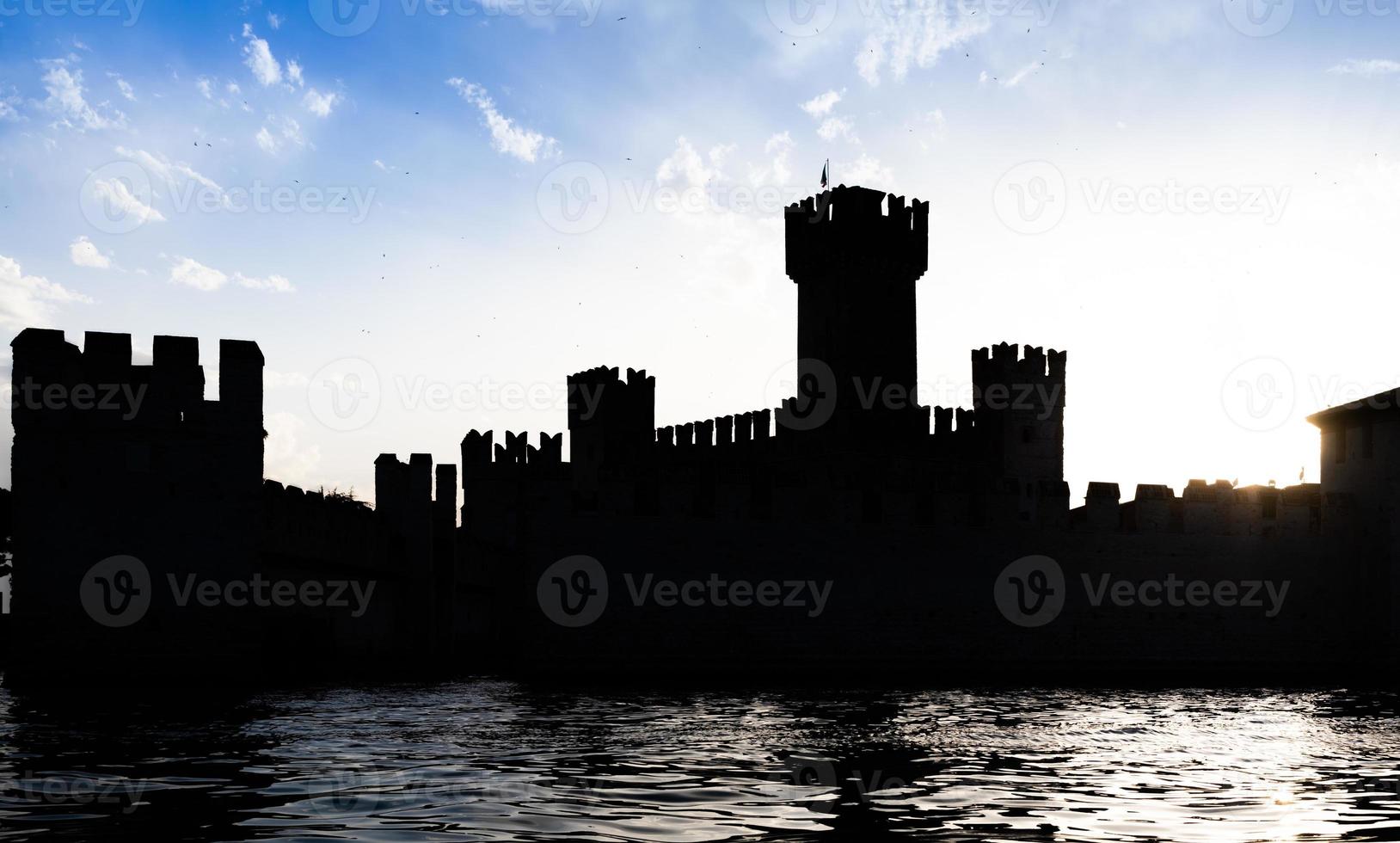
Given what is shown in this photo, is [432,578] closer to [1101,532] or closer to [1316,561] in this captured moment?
[1101,532]

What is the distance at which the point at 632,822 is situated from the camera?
9.11 m

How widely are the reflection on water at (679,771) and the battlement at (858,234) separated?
82.5ft

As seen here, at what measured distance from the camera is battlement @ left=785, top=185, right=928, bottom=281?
43.1 m

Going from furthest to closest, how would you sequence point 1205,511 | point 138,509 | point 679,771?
point 1205,511 < point 138,509 < point 679,771

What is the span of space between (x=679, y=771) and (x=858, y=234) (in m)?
32.8

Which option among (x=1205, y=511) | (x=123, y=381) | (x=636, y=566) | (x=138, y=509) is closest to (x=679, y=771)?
(x=138, y=509)

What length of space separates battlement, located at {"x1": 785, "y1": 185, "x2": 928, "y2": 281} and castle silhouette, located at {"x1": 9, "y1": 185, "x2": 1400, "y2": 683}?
578 inches

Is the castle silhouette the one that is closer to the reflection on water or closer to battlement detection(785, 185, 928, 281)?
the reflection on water

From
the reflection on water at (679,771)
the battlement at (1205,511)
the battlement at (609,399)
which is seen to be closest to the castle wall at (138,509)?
the reflection on water at (679,771)

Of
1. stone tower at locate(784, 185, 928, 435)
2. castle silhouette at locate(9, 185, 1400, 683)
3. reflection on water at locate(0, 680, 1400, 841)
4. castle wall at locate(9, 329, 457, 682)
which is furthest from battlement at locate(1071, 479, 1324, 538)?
castle wall at locate(9, 329, 457, 682)

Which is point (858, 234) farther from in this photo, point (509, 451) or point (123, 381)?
point (123, 381)

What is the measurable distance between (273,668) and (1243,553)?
65.2 ft

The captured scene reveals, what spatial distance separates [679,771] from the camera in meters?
11.8

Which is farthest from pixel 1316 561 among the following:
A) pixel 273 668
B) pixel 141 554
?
pixel 141 554
